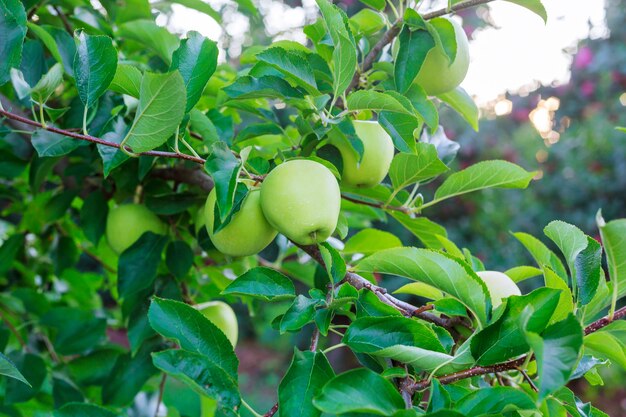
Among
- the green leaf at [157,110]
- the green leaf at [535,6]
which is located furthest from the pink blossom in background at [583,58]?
the green leaf at [157,110]

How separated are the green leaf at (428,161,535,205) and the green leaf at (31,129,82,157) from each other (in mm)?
458

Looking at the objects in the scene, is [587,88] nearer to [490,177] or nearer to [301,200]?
[490,177]

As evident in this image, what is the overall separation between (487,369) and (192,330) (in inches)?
10.3

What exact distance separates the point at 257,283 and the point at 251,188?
4.7 inches

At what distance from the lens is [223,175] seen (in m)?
0.55

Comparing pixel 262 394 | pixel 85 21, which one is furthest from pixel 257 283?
pixel 262 394

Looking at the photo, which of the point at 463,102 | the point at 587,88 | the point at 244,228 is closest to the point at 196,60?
the point at 244,228

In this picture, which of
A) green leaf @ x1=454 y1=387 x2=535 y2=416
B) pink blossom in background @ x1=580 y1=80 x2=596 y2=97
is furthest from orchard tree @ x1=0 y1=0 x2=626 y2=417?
pink blossom in background @ x1=580 y1=80 x2=596 y2=97

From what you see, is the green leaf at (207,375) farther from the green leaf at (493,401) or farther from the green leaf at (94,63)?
the green leaf at (94,63)

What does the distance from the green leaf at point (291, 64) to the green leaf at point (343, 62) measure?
0.09 feet

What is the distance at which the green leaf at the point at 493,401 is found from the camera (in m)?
0.47

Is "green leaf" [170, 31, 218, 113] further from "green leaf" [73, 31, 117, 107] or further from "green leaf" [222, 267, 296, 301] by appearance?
"green leaf" [222, 267, 296, 301]

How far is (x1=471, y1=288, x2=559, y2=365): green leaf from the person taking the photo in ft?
1.60

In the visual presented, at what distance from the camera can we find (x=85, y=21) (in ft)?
3.16
